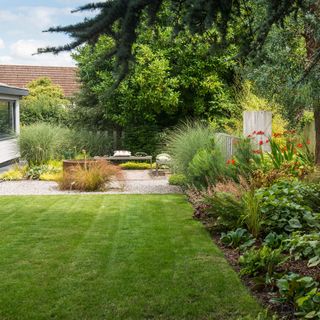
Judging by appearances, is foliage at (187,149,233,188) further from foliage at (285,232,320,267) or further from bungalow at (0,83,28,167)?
bungalow at (0,83,28,167)

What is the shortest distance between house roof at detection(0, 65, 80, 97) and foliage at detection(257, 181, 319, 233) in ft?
90.0

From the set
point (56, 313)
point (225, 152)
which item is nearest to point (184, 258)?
point (56, 313)

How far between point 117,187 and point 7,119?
9.47 m

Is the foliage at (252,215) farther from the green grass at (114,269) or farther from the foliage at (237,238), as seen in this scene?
the green grass at (114,269)

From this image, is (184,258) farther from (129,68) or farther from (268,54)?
(268,54)

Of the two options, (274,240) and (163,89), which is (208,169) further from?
(163,89)

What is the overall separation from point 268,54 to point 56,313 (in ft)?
22.2

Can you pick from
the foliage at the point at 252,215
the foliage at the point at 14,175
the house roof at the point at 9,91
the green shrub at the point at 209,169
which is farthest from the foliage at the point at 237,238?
the house roof at the point at 9,91

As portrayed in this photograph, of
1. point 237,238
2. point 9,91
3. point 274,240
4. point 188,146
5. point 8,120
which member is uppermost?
point 9,91

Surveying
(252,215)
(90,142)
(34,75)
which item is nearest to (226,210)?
(252,215)

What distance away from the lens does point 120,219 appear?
7871mm

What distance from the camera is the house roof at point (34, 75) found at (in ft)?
107

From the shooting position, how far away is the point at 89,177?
449 inches

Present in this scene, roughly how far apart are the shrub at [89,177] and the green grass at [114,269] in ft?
9.86
